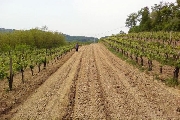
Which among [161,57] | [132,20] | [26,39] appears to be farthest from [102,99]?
[132,20]

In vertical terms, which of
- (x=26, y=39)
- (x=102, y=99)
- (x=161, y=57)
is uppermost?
(x=26, y=39)

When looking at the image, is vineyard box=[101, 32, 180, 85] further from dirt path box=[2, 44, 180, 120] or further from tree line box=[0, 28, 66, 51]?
tree line box=[0, 28, 66, 51]

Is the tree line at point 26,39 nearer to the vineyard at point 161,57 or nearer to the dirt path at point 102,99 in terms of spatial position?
the vineyard at point 161,57

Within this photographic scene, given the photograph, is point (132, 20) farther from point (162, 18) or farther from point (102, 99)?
point (102, 99)

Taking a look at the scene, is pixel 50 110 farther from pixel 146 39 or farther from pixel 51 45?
pixel 51 45

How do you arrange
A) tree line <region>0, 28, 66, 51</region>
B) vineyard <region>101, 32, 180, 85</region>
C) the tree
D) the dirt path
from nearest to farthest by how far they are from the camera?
1. the dirt path
2. vineyard <region>101, 32, 180, 85</region>
3. tree line <region>0, 28, 66, 51</region>
4. the tree

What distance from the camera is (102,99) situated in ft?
49.5

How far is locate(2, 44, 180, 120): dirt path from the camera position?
12711 mm

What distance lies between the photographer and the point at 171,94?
52.4 ft

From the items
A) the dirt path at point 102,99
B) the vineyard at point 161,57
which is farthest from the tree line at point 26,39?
the dirt path at point 102,99

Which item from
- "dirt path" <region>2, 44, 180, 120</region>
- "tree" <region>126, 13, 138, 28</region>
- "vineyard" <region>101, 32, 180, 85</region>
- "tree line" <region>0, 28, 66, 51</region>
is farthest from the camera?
"tree" <region>126, 13, 138, 28</region>

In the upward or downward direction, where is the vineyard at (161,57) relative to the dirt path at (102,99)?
upward

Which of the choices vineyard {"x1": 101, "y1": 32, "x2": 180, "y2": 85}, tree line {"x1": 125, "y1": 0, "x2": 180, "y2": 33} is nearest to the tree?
tree line {"x1": 125, "y1": 0, "x2": 180, "y2": 33}

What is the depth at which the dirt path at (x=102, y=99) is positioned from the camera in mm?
12711
